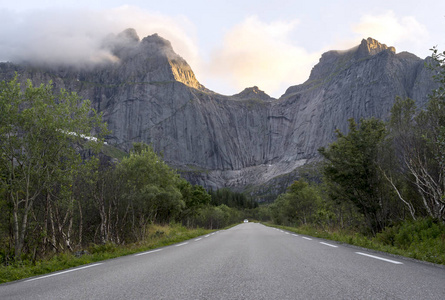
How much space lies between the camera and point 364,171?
1705 centimetres

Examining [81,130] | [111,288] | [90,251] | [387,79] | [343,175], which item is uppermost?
[387,79]

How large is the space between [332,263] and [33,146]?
1285cm

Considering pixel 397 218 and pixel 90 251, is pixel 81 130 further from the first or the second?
pixel 397 218

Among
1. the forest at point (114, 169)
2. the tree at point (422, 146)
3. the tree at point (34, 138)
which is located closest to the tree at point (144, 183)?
the forest at point (114, 169)

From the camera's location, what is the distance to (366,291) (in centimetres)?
412

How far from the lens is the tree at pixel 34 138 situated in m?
12.6

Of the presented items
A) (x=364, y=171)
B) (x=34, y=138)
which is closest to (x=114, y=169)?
(x=34, y=138)

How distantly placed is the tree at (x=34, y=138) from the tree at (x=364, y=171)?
14.8 meters

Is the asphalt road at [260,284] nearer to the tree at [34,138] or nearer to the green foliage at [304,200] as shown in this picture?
the tree at [34,138]

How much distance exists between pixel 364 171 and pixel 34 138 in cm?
1721

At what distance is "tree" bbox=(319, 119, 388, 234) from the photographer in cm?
1709

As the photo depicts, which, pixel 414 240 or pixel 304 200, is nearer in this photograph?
pixel 414 240

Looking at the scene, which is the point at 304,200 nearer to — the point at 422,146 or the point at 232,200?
the point at 422,146

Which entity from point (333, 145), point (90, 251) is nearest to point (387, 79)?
point (333, 145)
